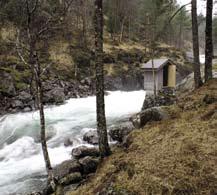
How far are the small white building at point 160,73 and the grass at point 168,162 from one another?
15.8 meters

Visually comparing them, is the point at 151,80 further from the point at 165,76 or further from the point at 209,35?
the point at 209,35

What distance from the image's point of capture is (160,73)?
1004 inches

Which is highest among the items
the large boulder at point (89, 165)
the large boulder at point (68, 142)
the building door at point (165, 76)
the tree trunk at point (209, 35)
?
the tree trunk at point (209, 35)

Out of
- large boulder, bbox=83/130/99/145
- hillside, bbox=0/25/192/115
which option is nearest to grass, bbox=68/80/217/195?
large boulder, bbox=83/130/99/145

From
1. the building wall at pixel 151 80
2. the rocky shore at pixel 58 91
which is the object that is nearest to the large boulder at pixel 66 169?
the rocky shore at pixel 58 91

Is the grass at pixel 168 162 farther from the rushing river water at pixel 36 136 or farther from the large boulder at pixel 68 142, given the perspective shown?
the large boulder at pixel 68 142

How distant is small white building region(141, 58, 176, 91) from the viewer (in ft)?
82.4

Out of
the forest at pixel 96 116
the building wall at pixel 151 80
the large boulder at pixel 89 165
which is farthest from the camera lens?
the building wall at pixel 151 80

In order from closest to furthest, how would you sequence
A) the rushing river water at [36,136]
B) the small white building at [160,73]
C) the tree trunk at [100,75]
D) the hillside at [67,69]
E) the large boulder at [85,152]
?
the tree trunk at [100,75], the rushing river water at [36,136], the large boulder at [85,152], the hillside at [67,69], the small white building at [160,73]

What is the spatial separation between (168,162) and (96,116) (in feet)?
15.7

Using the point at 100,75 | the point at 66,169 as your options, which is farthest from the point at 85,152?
the point at 100,75

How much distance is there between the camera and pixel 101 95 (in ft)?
27.3

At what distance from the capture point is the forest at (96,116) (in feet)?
20.7

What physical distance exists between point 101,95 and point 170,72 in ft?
63.3
